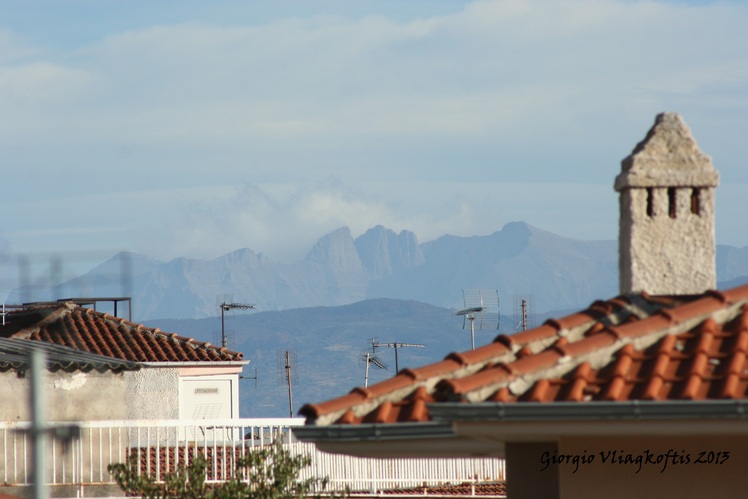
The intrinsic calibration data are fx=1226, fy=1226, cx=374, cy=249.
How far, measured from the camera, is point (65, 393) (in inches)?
722

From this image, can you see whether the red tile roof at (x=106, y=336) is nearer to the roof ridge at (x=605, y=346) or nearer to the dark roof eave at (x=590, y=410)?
the roof ridge at (x=605, y=346)

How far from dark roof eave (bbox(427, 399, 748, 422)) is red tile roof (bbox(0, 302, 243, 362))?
2725 cm

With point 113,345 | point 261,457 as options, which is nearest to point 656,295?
point 261,457

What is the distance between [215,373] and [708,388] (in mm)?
30957

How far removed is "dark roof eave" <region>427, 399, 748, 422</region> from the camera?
660cm

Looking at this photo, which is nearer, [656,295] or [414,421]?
[414,421]

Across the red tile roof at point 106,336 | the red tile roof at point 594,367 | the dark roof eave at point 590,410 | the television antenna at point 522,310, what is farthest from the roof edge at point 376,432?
the television antenna at point 522,310

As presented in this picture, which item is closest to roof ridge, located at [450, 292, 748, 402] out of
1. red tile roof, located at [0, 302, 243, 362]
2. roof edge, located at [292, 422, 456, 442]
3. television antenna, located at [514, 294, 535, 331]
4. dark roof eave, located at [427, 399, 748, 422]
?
dark roof eave, located at [427, 399, 748, 422]

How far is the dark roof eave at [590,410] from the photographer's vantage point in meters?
6.60

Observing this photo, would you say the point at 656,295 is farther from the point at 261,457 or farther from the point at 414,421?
the point at 261,457

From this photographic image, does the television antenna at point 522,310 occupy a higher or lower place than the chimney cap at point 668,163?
higher

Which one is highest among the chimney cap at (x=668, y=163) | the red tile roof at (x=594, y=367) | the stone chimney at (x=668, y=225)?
the chimney cap at (x=668, y=163)

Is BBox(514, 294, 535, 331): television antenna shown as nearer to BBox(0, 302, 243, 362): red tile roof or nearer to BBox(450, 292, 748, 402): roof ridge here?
BBox(0, 302, 243, 362): red tile roof

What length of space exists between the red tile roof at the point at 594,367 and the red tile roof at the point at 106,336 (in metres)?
26.1
